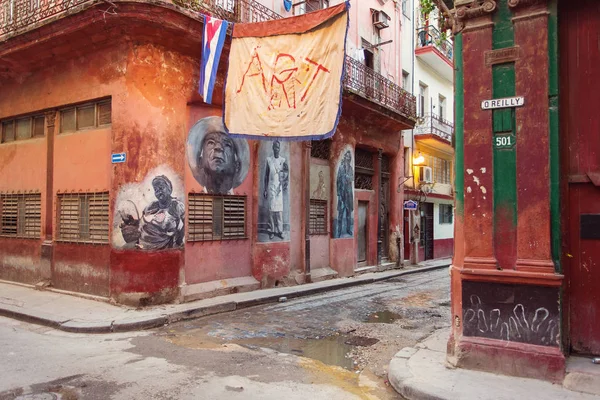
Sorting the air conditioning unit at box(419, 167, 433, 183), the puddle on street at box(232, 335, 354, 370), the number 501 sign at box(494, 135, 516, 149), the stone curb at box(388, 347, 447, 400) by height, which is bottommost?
the puddle on street at box(232, 335, 354, 370)

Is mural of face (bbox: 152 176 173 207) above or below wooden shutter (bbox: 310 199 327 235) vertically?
above

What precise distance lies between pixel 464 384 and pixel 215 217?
6.97 m

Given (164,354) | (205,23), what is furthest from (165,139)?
(164,354)

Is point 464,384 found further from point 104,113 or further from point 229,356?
point 104,113

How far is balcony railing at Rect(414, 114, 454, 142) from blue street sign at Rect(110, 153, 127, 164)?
47.3ft

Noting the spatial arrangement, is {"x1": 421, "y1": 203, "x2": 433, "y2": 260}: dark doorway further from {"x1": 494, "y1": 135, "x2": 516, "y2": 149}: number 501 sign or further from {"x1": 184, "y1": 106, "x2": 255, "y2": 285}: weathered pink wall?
{"x1": 494, "y1": 135, "x2": 516, "y2": 149}: number 501 sign

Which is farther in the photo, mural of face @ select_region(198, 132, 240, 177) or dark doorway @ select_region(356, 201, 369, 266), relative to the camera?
dark doorway @ select_region(356, 201, 369, 266)

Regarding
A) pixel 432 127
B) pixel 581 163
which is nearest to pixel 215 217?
pixel 581 163

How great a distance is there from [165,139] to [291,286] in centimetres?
515

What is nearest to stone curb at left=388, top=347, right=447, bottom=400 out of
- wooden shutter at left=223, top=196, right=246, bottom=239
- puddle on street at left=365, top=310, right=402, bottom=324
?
puddle on street at left=365, top=310, right=402, bottom=324

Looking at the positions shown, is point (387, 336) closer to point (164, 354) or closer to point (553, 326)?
point (553, 326)

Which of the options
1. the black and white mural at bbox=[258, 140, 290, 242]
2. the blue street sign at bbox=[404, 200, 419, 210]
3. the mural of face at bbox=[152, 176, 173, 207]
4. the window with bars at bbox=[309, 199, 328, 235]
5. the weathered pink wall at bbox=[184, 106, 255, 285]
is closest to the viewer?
the mural of face at bbox=[152, 176, 173, 207]

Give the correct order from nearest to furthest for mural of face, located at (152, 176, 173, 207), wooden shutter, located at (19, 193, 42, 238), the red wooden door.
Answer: the red wooden door < mural of face, located at (152, 176, 173, 207) < wooden shutter, located at (19, 193, 42, 238)

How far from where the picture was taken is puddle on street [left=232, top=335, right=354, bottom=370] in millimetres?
6254
